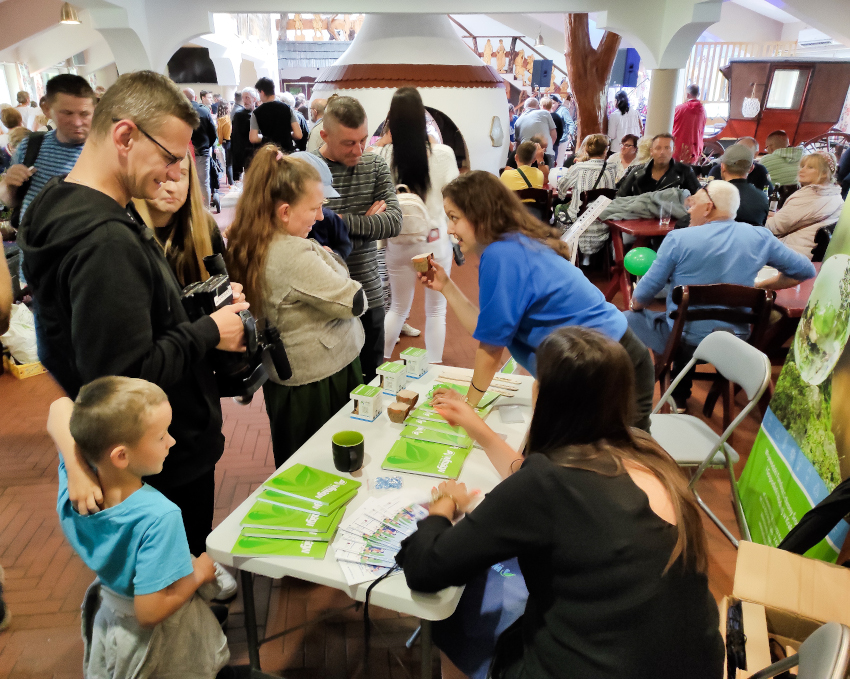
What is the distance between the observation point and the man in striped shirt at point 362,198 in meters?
2.89

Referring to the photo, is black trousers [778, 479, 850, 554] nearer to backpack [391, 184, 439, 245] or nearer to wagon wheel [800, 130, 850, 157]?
backpack [391, 184, 439, 245]

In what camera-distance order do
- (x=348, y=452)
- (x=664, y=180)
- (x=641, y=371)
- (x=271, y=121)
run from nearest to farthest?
1. (x=348, y=452)
2. (x=641, y=371)
3. (x=664, y=180)
4. (x=271, y=121)

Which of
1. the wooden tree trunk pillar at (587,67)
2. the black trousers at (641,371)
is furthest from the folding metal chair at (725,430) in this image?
the wooden tree trunk pillar at (587,67)

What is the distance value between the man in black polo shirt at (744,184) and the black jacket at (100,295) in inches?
190

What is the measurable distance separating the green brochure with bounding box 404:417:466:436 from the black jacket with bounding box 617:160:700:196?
15.5 feet

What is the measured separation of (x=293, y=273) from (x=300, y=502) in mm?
833

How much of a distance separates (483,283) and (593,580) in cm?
114

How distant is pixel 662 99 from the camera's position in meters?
8.66

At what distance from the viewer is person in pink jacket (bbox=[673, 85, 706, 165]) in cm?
920

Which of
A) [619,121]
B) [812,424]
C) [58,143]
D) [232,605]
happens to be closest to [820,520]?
[812,424]

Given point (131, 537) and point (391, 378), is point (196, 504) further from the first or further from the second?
point (391, 378)

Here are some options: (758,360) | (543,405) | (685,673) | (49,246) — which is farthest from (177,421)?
(758,360)

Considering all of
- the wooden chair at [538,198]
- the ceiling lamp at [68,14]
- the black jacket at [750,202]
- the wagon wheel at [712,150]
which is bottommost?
the wooden chair at [538,198]

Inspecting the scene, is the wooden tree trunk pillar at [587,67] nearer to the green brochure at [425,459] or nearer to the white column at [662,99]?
the white column at [662,99]
